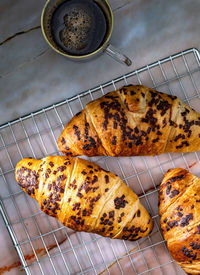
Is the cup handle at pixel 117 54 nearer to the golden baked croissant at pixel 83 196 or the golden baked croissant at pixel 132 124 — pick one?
the golden baked croissant at pixel 132 124

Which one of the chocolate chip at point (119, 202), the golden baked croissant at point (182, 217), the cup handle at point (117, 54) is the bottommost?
the golden baked croissant at point (182, 217)

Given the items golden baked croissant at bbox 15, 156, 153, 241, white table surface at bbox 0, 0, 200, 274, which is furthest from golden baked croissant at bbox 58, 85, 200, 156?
white table surface at bbox 0, 0, 200, 274

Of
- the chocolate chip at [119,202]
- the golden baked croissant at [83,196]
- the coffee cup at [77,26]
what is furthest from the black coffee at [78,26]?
the chocolate chip at [119,202]

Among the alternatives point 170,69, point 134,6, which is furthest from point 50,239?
point 134,6

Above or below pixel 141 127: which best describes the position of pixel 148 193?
below

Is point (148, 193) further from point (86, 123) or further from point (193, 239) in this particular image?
point (86, 123)

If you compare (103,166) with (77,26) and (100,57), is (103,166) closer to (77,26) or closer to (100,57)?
(100,57)
